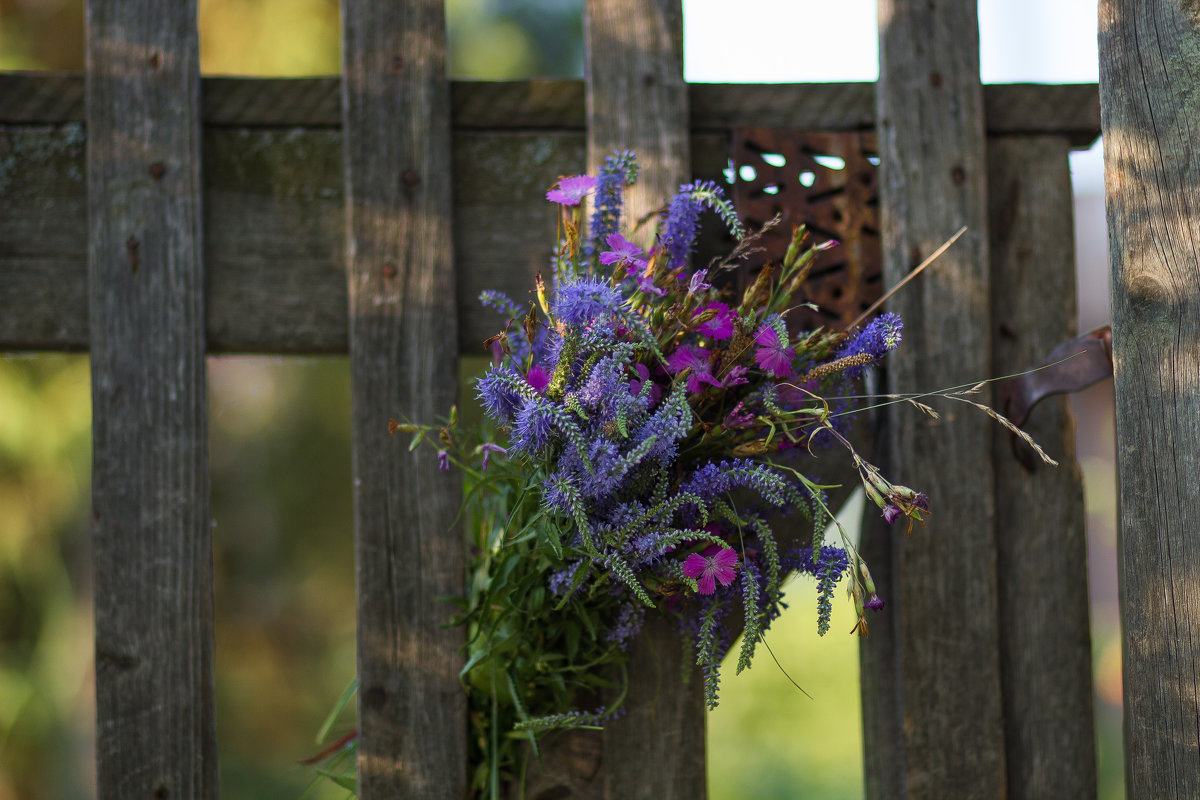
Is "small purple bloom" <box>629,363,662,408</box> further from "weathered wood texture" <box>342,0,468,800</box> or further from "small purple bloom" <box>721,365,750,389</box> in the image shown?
"weathered wood texture" <box>342,0,468,800</box>

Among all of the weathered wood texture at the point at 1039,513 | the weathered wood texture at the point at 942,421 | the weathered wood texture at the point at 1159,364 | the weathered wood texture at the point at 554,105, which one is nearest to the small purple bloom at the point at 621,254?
the weathered wood texture at the point at 554,105

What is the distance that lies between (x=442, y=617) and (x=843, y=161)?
1.21 m

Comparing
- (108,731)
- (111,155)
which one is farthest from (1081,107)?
(108,731)

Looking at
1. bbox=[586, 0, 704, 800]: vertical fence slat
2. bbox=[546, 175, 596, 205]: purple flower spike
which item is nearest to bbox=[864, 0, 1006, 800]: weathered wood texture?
bbox=[586, 0, 704, 800]: vertical fence slat

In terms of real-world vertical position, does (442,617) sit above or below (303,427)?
below

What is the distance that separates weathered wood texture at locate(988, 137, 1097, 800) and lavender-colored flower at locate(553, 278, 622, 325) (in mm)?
949

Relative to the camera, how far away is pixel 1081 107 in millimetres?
1679

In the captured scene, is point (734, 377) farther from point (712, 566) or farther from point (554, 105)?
point (554, 105)

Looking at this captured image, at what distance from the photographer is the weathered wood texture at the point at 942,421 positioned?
1.59 meters

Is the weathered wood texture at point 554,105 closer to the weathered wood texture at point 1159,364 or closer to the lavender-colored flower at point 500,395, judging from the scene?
the weathered wood texture at point 1159,364

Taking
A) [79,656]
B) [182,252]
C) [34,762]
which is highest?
[182,252]

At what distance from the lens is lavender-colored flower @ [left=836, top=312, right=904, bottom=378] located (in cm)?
125

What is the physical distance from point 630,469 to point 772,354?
0.29 m

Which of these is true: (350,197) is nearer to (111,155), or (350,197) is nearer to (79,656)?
(111,155)
